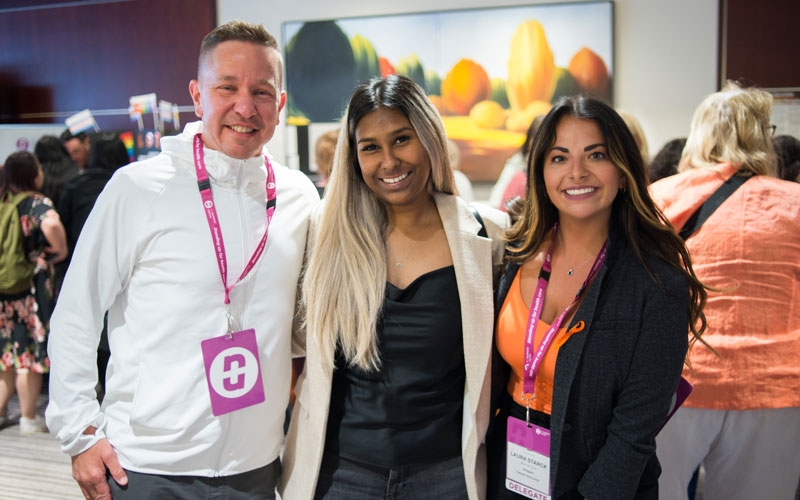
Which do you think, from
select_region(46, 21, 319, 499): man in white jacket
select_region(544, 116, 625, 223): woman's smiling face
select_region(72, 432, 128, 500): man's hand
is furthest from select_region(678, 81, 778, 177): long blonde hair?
select_region(72, 432, 128, 500): man's hand

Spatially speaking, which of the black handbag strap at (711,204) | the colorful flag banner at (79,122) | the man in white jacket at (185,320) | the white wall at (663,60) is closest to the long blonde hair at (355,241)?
the man in white jacket at (185,320)

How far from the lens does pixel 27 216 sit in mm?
4367

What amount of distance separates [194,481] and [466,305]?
800 millimetres

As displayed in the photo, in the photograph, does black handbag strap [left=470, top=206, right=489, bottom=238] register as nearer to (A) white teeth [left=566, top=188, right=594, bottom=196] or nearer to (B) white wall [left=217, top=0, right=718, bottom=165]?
(A) white teeth [left=566, top=188, right=594, bottom=196]

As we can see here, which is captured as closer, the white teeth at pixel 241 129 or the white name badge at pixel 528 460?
the white name badge at pixel 528 460

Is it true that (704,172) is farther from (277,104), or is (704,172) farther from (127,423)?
(127,423)

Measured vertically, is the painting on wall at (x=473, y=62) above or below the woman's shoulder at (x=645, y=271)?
above

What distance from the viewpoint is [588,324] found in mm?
1545

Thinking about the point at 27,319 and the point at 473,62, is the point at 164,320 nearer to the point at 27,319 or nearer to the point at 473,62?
the point at 27,319

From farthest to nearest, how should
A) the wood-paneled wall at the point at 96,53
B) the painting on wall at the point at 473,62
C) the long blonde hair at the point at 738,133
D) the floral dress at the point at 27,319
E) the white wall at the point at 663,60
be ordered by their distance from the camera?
the wood-paneled wall at the point at 96,53, the painting on wall at the point at 473,62, the white wall at the point at 663,60, the floral dress at the point at 27,319, the long blonde hair at the point at 738,133

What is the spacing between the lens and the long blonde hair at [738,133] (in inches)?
90.0

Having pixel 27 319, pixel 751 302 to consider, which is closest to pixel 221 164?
pixel 751 302

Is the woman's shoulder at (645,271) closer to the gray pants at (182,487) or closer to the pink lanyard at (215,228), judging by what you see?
the pink lanyard at (215,228)

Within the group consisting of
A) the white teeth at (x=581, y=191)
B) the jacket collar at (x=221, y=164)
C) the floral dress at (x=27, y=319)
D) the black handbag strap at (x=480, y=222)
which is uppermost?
the jacket collar at (x=221, y=164)
